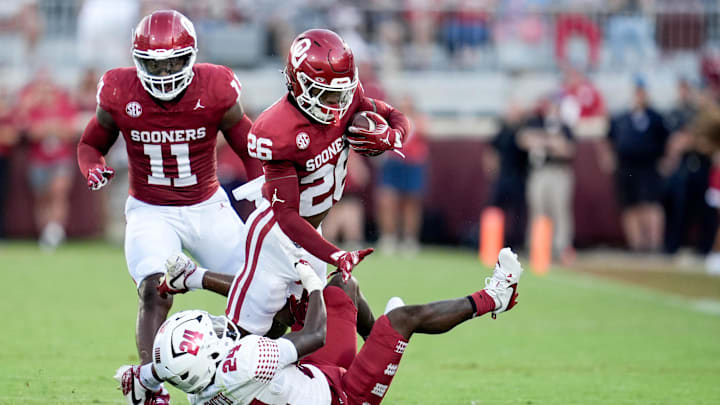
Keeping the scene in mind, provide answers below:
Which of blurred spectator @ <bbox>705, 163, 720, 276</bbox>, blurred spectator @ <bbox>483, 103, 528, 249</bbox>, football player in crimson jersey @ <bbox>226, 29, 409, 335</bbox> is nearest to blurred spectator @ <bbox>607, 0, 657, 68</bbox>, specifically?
blurred spectator @ <bbox>483, 103, 528, 249</bbox>

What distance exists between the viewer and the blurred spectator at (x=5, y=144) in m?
14.7

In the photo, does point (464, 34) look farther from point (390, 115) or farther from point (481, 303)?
point (481, 303)

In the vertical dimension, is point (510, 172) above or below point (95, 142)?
below

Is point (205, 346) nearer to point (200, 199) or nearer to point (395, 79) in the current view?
point (200, 199)

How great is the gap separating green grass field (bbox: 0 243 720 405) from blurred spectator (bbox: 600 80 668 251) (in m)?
2.23

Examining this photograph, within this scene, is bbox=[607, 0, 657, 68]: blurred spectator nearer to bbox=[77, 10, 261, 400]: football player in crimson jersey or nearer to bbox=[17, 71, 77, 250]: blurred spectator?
bbox=[17, 71, 77, 250]: blurred spectator

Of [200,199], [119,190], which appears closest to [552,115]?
[119,190]

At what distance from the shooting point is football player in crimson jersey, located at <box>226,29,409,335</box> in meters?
Result: 5.30

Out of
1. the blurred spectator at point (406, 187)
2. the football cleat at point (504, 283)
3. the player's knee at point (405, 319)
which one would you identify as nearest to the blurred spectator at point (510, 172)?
the blurred spectator at point (406, 187)

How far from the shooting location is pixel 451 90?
16.9 meters

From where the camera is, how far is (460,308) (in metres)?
5.24

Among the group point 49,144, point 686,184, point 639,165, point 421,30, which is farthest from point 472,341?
point 421,30

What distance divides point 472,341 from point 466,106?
9007mm

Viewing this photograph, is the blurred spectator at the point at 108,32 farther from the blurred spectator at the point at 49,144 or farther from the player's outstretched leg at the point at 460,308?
the player's outstretched leg at the point at 460,308
